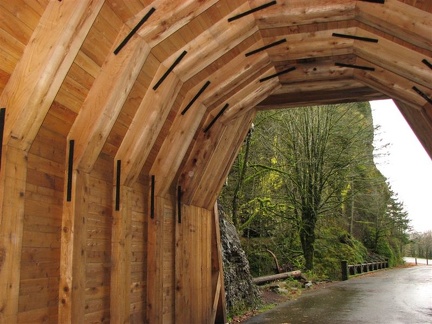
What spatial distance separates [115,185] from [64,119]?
1.18m

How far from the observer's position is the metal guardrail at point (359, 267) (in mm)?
19267

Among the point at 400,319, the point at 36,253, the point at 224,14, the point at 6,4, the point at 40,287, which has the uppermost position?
the point at 224,14

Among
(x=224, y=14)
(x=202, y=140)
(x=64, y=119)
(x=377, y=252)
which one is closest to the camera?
(x=64, y=119)

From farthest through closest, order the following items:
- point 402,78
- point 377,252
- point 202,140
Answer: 1. point 377,252
2. point 202,140
3. point 402,78

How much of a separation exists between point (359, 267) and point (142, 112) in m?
20.2

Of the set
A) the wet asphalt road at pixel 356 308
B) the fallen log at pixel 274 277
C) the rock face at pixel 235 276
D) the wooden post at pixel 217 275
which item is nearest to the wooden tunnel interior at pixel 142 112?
the wooden post at pixel 217 275

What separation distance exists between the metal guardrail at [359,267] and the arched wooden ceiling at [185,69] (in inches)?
522

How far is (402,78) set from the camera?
5.92 m

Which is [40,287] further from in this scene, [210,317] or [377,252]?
[377,252]

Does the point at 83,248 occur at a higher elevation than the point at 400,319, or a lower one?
higher

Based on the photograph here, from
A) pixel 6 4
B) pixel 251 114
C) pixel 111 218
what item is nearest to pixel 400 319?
pixel 251 114

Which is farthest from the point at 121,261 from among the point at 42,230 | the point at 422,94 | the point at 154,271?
the point at 422,94

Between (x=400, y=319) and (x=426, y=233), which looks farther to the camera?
(x=426, y=233)

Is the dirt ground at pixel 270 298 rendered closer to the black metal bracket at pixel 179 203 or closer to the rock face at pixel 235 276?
the rock face at pixel 235 276
